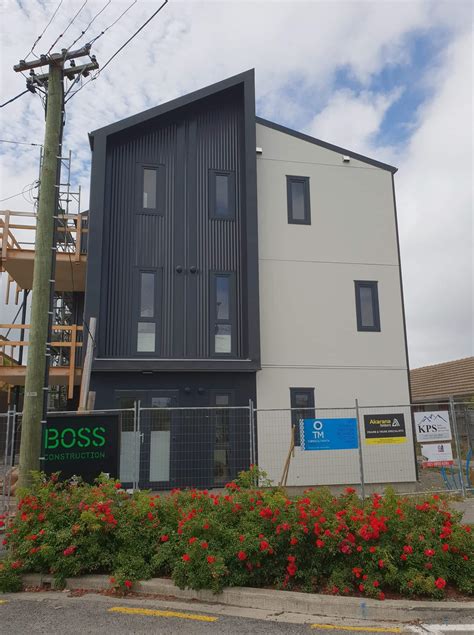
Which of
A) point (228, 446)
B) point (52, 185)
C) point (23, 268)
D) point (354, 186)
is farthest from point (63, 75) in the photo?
point (354, 186)

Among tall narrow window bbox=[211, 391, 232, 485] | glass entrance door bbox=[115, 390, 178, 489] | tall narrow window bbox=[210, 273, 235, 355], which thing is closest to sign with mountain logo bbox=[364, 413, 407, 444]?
tall narrow window bbox=[211, 391, 232, 485]

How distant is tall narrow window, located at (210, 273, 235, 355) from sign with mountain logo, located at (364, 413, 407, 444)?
3.89m

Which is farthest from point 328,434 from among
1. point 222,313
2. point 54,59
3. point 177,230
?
point 54,59

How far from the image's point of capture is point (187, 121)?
1520cm

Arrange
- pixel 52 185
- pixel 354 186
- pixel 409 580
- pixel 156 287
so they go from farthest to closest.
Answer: pixel 354 186
pixel 156 287
pixel 52 185
pixel 409 580

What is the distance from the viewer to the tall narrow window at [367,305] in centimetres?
1505

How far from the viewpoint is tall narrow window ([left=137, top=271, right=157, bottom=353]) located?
44.5 ft

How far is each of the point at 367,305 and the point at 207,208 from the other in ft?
17.2

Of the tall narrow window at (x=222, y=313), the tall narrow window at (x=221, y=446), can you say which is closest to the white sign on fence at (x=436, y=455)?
the tall narrow window at (x=221, y=446)

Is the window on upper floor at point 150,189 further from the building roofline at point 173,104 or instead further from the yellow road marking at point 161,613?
the yellow road marking at point 161,613

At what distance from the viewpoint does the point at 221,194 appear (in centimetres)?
1503

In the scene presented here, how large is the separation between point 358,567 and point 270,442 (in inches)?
305

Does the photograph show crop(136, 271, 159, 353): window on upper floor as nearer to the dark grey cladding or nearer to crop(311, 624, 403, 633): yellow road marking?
the dark grey cladding

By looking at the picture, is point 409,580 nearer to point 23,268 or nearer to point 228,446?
point 228,446
